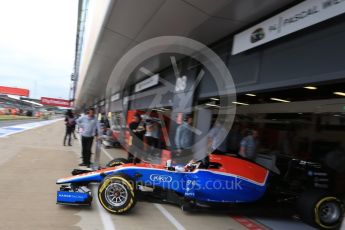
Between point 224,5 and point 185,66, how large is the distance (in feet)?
15.5

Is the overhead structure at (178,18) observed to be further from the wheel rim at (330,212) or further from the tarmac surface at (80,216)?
the tarmac surface at (80,216)

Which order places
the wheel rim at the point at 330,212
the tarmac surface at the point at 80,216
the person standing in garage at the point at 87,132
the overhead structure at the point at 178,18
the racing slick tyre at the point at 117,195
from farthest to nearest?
the person standing in garage at the point at 87,132 < the overhead structure at the point at 178,18 < the wheel rim at the point at 330,212 < the racing slick tyre at the point at 117,195 < the tarmac surface at the point at 80,216

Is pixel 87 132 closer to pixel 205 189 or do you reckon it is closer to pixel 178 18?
pixel 178 18

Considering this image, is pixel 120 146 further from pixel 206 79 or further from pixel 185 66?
pixel 206 79

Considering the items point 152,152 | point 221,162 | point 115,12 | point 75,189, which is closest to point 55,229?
point 75,189

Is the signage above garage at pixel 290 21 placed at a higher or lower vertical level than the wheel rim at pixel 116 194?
higher

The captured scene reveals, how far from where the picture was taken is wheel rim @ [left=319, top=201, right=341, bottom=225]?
498 cm

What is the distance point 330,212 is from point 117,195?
3.26m

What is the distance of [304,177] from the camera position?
586 centimetres

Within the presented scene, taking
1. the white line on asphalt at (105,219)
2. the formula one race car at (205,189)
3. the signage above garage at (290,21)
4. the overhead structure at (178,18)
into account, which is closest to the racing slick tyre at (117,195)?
the formula one race car at (205,189)

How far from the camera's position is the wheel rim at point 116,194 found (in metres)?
4.87

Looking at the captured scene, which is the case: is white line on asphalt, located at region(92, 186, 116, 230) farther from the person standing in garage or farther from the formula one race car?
the person standing in garage

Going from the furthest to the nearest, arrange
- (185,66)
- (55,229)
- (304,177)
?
(185,66), (304,177), (55,229)

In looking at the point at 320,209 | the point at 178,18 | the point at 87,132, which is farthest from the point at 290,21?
the point at 87,132
